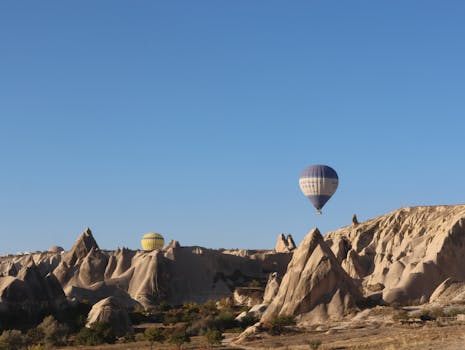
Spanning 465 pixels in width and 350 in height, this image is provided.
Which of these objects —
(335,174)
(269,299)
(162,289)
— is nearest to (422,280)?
(269,299)

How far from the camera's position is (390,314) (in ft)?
151

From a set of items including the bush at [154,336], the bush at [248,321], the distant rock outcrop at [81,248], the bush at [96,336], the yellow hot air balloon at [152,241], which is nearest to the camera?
the bush at [154,336]

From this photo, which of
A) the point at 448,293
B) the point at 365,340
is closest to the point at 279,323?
the point at 365,340

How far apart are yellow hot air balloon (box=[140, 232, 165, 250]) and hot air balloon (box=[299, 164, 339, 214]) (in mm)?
64982

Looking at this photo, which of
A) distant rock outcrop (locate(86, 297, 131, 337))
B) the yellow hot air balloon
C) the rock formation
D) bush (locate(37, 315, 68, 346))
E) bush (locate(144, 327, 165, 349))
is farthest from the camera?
the yellow hot air balloon

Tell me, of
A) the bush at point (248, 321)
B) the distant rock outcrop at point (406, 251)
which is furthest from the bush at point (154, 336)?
the distant rock outcrop at point (406, 251)

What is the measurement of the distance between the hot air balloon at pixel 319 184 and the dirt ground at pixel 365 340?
5824 cm

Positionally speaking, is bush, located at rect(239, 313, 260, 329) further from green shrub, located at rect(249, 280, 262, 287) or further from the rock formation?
green shrub, located at rect(249, 280, 262, 287)

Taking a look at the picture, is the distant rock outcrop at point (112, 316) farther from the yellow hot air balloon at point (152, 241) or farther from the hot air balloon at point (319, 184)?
the yellow hot air balloon at point (152, 241)

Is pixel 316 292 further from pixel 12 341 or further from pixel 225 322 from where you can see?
pixel 12 341

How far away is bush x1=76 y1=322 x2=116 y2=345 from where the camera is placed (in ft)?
136

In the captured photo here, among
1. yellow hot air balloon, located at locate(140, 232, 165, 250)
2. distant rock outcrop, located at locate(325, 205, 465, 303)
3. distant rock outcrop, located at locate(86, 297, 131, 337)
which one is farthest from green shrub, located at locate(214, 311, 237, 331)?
yellow hot air balloon, located at locate(140, 232, 165, 250)

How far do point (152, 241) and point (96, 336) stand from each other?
394 ft

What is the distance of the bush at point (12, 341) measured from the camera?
37.7m
